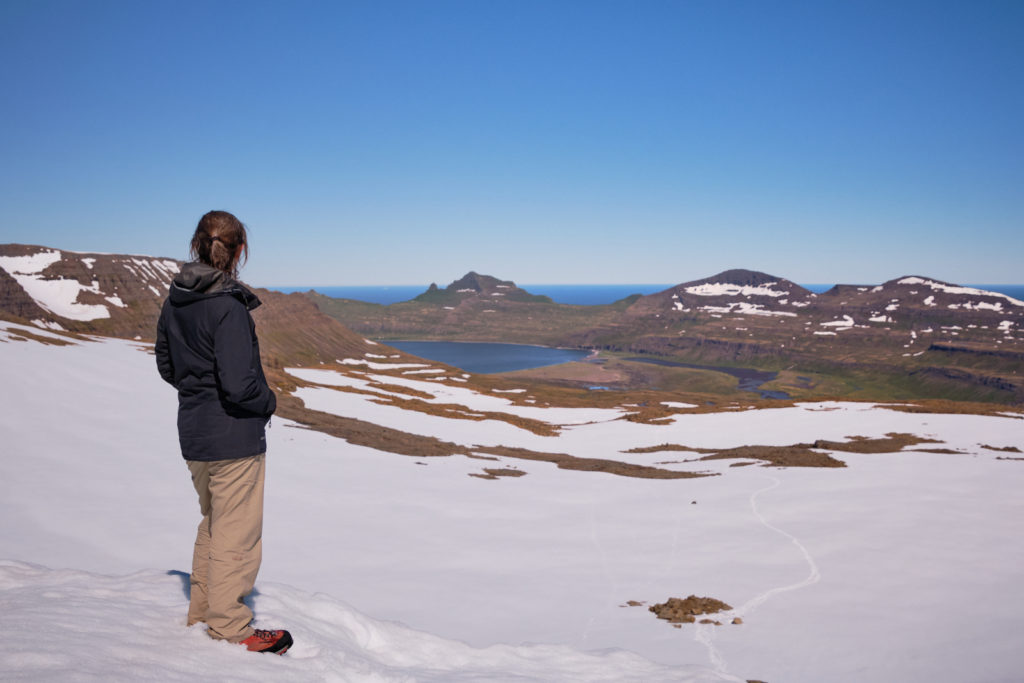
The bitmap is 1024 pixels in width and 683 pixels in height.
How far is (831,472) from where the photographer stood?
20609 mm

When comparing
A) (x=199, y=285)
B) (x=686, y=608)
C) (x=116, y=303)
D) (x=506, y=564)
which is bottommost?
(x=506, y=564)

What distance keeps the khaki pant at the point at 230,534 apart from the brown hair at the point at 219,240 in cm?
177

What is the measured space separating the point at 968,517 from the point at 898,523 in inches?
68.4

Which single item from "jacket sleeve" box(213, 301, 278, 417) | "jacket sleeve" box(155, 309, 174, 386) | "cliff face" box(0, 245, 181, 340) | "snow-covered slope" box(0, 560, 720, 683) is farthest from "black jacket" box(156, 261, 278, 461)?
"cliff face" box(0, 245, 181, 340)

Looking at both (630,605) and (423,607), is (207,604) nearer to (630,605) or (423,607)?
(423,607)

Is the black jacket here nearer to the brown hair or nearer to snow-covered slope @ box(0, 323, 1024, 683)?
the brown hair

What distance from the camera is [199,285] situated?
5.09 metres

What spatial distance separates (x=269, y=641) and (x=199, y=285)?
3257mm

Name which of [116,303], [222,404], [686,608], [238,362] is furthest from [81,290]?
[238,362]

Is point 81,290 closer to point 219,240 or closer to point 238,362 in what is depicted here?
point 219,240

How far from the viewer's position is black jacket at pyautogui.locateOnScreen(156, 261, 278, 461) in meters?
5.05

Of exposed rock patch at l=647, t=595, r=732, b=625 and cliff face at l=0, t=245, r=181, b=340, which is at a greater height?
cliff face at l=0, t=245, r=181, b=340

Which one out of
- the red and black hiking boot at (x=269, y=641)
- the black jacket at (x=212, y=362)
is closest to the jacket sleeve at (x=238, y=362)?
the black jacket at (x=212, y=362)

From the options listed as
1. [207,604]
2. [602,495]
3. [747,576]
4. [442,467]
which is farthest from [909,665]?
[442,467]
